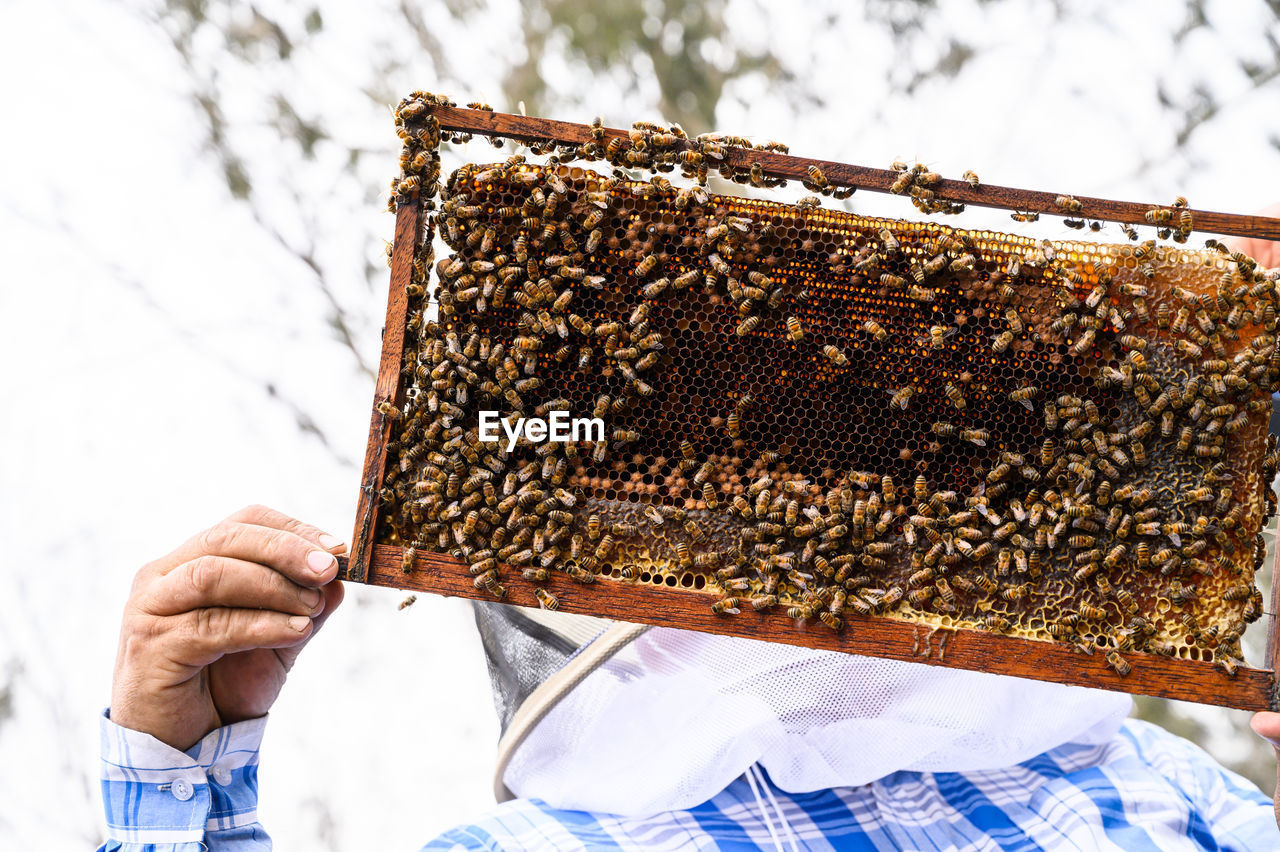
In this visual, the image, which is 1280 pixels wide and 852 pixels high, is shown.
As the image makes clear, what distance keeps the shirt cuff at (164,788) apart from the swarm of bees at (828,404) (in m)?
1.04

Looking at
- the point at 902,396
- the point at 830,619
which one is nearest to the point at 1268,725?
the point at 830,619

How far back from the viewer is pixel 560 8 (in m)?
5.53

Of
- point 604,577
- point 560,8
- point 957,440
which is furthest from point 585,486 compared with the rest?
point 560,8

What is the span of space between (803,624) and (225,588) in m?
1.77

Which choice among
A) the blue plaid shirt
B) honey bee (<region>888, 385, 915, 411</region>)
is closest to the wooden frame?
honey bee (<region>888, 385, 915, 411</region>)

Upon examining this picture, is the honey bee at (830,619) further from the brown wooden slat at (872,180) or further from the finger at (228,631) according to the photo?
the finger at (228,631)

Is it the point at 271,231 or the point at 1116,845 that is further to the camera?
the point at 271,231

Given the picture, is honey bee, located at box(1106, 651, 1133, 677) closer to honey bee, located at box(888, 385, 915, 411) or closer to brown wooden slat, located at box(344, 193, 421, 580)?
honey bee, located at box(888, 385, 915, 411)

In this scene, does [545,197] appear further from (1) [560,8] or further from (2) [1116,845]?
(1) [560,8]

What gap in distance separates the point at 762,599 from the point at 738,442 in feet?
1.60

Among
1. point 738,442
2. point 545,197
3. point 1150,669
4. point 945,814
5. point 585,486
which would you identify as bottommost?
point 945,814

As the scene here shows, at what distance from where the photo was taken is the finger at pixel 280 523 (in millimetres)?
2195

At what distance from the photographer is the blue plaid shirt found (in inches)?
Result: 95.0

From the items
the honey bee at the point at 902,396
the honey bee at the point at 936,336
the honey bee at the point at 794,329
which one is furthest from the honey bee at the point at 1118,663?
the honey bee at the point at 794,329
